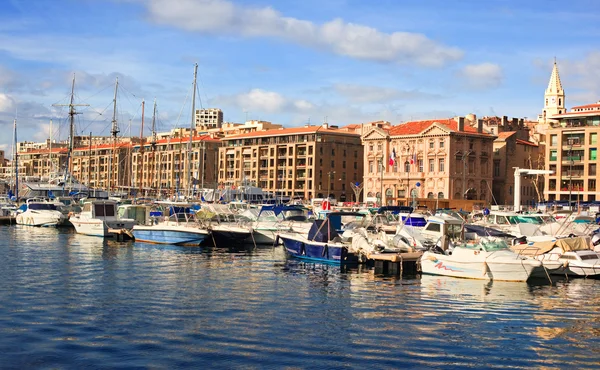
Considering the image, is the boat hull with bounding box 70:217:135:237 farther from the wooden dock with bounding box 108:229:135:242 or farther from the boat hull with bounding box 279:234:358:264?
the boat hull with bounding box 279:234:358:264

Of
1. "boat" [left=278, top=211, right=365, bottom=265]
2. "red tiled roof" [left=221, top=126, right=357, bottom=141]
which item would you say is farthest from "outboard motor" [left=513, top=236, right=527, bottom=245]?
"red tiled roof" [left=221, top=126, right=357, bottom=141]

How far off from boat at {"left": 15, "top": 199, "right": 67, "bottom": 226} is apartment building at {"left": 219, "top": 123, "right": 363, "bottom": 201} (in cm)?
6180

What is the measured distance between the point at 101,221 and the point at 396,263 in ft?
110

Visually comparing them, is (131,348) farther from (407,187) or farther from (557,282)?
(407,187)

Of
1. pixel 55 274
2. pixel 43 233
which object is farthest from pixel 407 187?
pixel 55 274

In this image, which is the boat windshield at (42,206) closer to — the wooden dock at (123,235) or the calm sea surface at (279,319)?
the wooden dock at (123,235)

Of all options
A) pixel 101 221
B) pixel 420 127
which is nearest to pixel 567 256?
pixel 101 221

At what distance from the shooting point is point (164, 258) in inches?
1959

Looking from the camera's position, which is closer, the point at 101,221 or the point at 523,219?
the point at 101,221

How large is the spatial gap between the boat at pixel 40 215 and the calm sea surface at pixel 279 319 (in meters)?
38.7

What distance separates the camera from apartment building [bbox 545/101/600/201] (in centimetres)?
11912

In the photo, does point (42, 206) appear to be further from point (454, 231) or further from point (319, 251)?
point (454, 231)

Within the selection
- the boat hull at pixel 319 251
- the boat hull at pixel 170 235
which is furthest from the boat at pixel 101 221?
the boat hull at pixel 319 251

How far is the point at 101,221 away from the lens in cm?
6725
